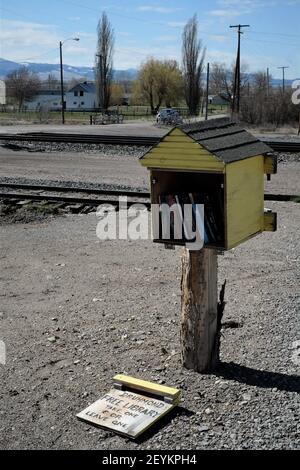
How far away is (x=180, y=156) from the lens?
489cm

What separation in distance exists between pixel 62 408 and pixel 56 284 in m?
3.46

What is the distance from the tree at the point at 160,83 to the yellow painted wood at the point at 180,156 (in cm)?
→ 8274

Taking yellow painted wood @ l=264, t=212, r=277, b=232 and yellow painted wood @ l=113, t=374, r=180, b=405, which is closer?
yellow painted wood @ l=113, t=374, r=180, b=405

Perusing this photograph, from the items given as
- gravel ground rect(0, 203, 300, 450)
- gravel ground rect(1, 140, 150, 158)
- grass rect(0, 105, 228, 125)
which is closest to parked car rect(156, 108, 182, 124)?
grass rect(0, 105, 228, 125)

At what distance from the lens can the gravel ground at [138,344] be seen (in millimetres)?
4496

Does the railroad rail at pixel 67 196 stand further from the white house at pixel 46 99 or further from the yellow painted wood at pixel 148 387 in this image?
the white house at pixel 46 99

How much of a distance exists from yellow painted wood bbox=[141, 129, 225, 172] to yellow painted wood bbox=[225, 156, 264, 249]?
18 centimetres

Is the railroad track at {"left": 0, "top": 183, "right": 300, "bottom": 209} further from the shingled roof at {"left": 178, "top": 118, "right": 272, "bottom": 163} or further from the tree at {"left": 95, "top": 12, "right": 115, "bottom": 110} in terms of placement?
the tree at {"left": 95, "top": 12, "right": 115, "bottom": 110}

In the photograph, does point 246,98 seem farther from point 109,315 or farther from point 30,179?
point 109,315

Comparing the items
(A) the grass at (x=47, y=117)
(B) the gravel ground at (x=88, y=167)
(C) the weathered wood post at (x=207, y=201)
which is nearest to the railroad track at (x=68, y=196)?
(B) the gravel ground at (x=88, y=167)

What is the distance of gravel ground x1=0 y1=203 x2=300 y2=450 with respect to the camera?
450cm

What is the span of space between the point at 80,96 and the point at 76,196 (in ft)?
335
